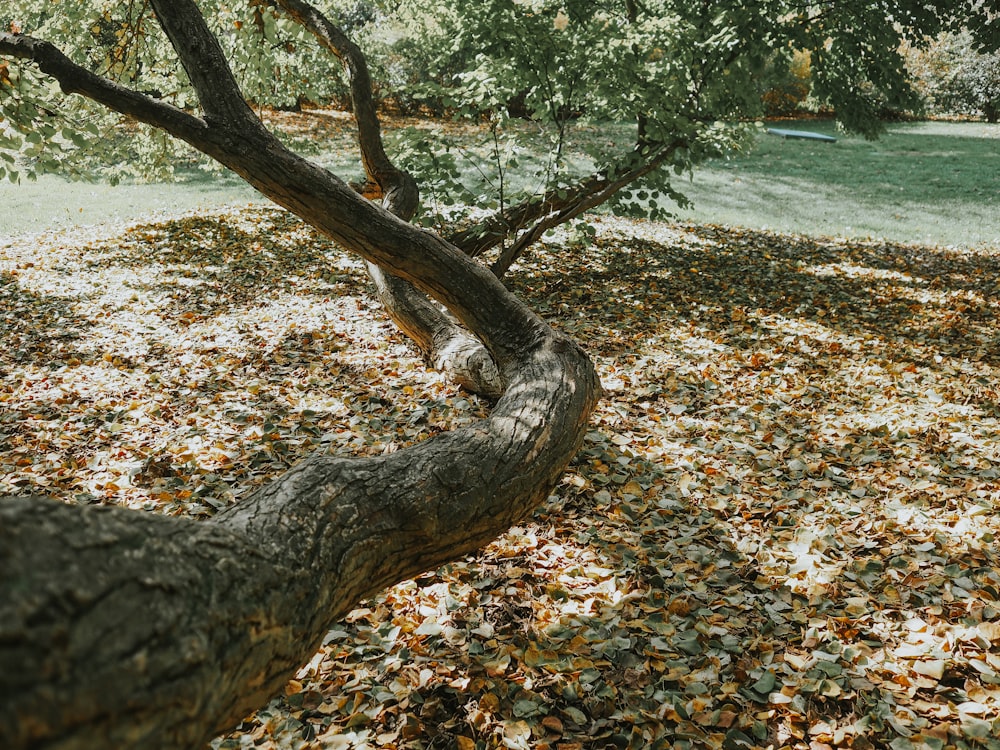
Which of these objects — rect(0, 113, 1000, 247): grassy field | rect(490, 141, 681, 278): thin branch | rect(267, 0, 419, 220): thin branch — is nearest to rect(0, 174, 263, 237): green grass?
rect(0, 113, 1000, 247): grassy field

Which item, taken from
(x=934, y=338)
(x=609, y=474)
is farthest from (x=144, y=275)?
(x=934, y=338)

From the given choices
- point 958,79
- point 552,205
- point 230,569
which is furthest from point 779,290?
point 958,79

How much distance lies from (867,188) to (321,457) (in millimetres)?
17100

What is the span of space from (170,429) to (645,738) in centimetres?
390

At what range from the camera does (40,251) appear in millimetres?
9492

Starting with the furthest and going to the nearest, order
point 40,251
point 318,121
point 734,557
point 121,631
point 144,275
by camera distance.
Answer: point 318,121
point 40,251
point 144,275
point 734,557
point 121,631

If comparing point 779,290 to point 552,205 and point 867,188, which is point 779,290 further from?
point 867,188

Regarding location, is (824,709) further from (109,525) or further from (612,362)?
(612,362)

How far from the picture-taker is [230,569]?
1458 millimetres

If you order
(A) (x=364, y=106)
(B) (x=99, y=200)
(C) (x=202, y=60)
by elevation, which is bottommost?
(B) (x=99, y=200)

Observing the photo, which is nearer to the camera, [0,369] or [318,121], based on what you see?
[0,369]

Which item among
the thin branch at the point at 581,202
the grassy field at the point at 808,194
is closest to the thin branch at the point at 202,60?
the thin branch at the point at 581,202

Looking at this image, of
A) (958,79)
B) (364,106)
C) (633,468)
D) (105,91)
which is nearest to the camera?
(105,91)

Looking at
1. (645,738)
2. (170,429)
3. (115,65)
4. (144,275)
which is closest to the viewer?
(645,738)
